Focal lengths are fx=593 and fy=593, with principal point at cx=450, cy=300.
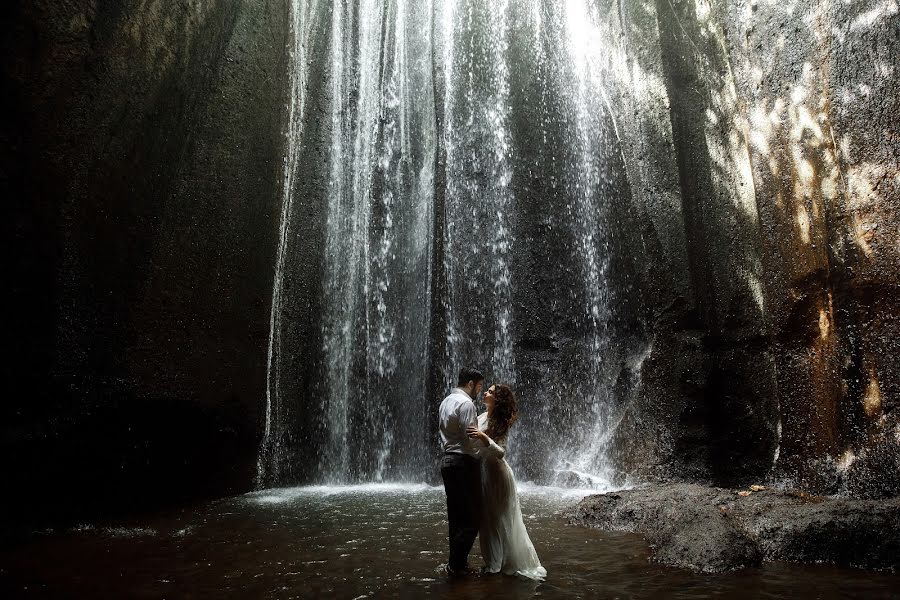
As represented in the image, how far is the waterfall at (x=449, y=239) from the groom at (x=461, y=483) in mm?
5773

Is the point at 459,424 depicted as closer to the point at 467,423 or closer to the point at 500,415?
the point at 467,423

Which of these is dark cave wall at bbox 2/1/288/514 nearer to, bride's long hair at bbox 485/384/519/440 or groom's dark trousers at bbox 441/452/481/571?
groom's dark trousers at bbox 441/452/481/571

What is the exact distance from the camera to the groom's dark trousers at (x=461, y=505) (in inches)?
157

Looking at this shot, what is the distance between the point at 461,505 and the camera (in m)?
4.00

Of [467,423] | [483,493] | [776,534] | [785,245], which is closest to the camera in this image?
[467,423]

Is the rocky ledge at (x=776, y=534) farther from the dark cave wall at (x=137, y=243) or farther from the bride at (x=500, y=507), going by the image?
the dark cave wall at (x=137, y=243)

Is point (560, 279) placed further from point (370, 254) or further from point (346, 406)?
point (346, 406)

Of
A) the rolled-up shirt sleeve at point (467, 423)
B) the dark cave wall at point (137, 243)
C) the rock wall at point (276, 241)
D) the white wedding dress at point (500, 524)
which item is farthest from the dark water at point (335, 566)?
the rock wall at point (276, 241)

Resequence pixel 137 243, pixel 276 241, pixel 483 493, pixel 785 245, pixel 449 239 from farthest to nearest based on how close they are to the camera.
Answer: pixel 449 239 → pixel 276 241 → pixel 785 245 → pixel 137 243 → pixel 483 493

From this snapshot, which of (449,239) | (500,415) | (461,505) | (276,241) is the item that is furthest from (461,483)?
(449,239)

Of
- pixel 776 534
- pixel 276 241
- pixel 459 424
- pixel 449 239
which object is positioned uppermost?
pixel 449 239

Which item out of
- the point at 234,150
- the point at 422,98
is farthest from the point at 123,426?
the point at 422,98

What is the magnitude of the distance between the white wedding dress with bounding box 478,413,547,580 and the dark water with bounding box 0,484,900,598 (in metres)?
0.13

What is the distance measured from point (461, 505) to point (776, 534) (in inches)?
96.4
